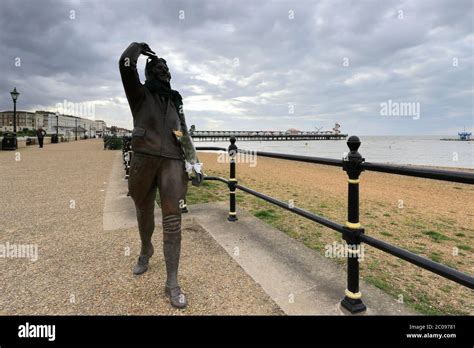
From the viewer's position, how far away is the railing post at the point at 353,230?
220cm

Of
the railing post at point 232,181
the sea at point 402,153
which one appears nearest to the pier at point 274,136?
the sea at point 402,153

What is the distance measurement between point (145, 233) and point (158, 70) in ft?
5.25

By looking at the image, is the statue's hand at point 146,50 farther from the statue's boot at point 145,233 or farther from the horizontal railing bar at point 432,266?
the horizontal railing bar at point 432,266

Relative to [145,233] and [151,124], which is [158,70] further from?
[145,233]

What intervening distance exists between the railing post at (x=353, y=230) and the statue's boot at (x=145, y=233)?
1845 millimetres

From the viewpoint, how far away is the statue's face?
2.58 meters

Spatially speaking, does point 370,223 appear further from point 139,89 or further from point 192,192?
point 139,89

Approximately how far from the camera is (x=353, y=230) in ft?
7.39

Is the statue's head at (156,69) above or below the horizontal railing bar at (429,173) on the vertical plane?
above

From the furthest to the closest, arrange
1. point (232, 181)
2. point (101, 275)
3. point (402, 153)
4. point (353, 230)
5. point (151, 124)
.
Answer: point (402, 153) < point (232, 181) < point (101, 275) < point (151, 124) < point (353, 230)

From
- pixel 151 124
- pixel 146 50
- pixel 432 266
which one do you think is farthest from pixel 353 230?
pixel 146 50

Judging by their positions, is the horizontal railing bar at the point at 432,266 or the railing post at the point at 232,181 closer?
the horizontal railing bar at the point at 432,266

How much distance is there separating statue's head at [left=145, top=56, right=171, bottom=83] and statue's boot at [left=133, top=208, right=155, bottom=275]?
4.16 ft
